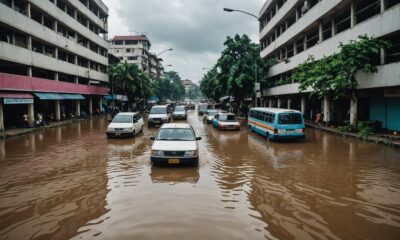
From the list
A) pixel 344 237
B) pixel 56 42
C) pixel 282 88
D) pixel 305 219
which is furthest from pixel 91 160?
pixel 282 88

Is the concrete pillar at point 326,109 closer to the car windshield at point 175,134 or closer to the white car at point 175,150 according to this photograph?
the car windshield at point 175,134

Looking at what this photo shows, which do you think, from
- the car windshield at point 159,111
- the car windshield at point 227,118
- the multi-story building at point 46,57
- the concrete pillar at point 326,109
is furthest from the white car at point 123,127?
the concrete pillar at point 326,109

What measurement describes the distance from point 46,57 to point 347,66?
2844 cm

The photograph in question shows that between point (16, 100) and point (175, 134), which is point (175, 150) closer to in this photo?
point (175, 134)

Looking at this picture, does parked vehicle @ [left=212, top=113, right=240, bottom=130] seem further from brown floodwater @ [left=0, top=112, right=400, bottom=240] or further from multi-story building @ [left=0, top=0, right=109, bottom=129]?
multi-story building @ [left=0, top=0, right=109, bottom=129]

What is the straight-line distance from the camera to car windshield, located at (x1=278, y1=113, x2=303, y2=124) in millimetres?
17609

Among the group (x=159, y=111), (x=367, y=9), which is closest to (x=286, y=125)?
(x=367, y=9)

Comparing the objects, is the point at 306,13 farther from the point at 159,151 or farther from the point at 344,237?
the point at 344,237

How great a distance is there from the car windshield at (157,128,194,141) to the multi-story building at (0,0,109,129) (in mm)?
16931

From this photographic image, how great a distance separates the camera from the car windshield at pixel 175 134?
11570mm

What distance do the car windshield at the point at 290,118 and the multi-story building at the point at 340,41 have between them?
5.82 m

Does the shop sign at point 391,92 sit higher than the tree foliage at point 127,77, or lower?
lower

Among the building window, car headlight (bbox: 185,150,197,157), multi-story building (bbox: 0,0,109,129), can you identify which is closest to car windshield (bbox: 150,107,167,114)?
multi-story building (bbox: 0,0,109,129)

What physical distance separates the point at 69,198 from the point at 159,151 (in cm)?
363
